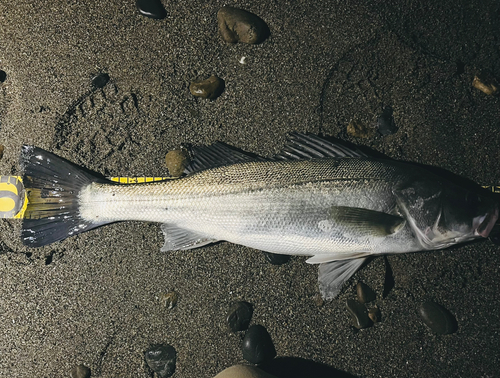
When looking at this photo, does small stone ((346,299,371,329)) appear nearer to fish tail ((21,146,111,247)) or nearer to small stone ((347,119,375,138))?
small stone ((347,119,375,138))

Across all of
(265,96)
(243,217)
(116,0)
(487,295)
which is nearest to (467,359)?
(487,295)

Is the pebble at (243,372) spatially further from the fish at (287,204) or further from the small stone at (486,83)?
the small stone at (486,83)

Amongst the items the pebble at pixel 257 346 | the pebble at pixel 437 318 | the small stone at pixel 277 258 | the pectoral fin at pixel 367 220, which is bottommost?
the pebble at pixel 257 346

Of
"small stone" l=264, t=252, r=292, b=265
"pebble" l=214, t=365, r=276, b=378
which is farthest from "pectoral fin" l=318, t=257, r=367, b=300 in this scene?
"pebble" l=214, t=365, r=276, b=378

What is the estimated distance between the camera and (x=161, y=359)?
8.23 feet

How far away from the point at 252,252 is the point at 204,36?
184 cm

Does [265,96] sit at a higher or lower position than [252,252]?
higher

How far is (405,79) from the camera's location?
2.57 m

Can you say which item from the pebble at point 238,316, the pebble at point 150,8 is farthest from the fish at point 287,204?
the pebble at point 150,8

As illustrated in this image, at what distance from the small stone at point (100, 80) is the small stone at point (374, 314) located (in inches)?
113

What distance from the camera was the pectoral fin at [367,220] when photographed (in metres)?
2.12

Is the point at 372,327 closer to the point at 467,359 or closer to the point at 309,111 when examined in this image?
the point at 467,359

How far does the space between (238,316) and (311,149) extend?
4.74 feet

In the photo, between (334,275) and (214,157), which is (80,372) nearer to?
(214,157)
